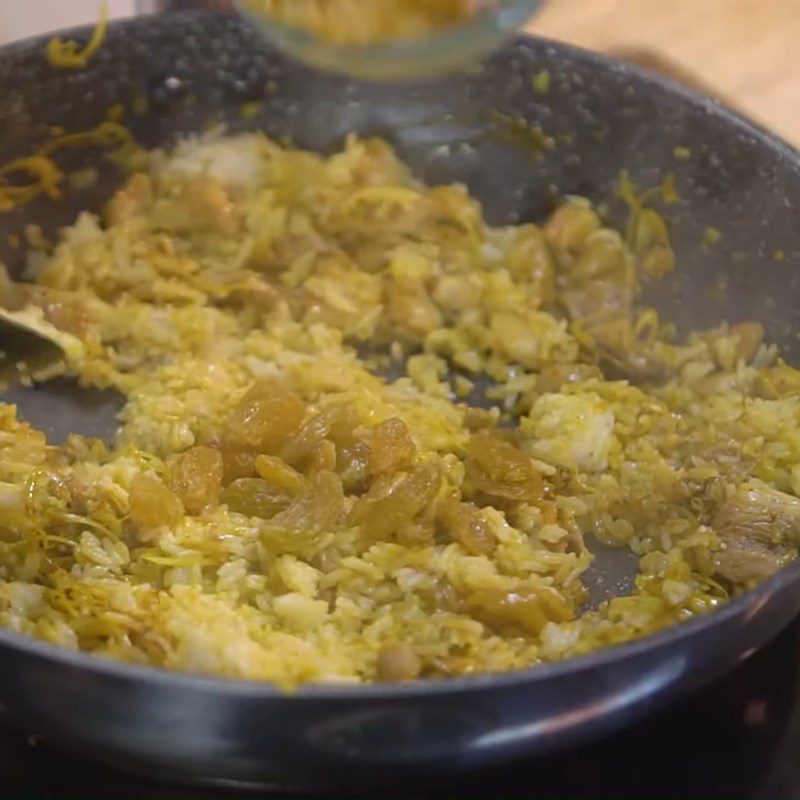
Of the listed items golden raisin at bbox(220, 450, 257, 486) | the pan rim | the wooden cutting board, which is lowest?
golden raisin at bbox(220, 450, 257, 486)

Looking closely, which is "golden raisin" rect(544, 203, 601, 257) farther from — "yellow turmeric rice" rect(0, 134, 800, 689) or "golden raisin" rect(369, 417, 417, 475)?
"golden raisin" rect(369, 417, 417, 475)

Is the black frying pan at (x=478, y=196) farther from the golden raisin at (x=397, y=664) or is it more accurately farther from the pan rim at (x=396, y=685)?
the golden raisin at (x=397, y=664)

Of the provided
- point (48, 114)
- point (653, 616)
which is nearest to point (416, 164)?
point (48, 114)

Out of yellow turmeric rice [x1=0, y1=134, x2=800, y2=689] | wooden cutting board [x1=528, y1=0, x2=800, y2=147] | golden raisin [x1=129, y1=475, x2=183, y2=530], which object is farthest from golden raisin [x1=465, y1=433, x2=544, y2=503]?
wooden cutting board [x1=528, y1=0, x2=800, y2=147]

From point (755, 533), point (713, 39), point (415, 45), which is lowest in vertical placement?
point (755, 533)

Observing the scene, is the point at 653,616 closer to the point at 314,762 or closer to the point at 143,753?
the point at 314,762

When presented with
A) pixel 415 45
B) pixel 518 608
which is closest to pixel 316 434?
pixel 518 608

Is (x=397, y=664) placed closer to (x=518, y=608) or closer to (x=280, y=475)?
(x=518, y=608)
